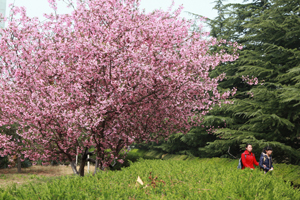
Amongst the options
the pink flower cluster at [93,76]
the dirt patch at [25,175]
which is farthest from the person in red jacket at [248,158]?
the dirt patch at [25,175]

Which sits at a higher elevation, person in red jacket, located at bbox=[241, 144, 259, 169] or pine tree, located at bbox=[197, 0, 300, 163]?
pine tree, located at bbox=[197, 0, 300, 163]

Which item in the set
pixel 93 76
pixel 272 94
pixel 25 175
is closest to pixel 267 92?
pixel 272 94

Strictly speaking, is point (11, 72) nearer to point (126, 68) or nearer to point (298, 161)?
point (126, 68)

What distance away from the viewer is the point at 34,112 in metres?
7.59

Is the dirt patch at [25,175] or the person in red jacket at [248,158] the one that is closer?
the person in red jacket at [248,158]

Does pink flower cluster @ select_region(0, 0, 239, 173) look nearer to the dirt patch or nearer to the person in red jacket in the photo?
the dirt patch

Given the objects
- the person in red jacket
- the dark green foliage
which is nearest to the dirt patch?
the person in red jacket

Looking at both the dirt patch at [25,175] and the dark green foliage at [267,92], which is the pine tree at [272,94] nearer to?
the dark green foliage at [267,92]

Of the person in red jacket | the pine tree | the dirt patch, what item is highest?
the pine tree

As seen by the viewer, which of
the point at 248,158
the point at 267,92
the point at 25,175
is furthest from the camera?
the point at 25,175

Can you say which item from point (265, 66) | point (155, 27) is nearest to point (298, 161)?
point (265, 66)

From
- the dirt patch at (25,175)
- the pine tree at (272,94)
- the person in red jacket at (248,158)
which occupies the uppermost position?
the pine tree at (272,94)

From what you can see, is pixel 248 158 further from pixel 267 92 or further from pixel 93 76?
pixel 93 76

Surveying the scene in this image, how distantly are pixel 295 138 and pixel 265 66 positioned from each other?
4.20 m
